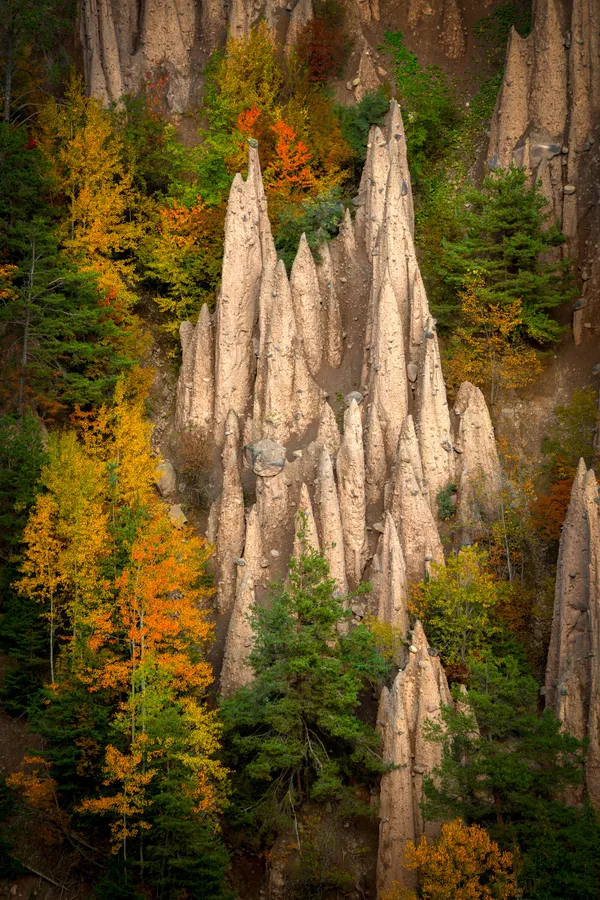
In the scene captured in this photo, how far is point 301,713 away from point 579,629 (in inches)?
287

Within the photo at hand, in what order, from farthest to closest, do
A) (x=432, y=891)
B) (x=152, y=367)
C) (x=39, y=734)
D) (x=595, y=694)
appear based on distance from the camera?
(x=152, y=367) → (x=39, y=734) → (x=595, y=694) → (x=432, y=891)

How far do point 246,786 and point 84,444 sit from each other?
11.7 meters

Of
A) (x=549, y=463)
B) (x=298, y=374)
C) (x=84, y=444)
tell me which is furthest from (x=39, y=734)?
(x=549, y=463)

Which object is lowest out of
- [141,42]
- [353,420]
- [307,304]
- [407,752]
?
[407,752]

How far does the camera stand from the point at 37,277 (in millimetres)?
39062

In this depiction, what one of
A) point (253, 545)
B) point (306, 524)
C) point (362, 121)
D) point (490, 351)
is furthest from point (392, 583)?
point (362, 121)

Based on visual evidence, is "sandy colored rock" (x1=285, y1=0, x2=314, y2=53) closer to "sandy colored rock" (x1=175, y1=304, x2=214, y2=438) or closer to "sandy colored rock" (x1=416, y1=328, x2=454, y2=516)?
"sandy colored rock" (x1=175, y1=304, x2=214, y2=438)

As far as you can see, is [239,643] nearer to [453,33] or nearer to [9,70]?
[9,70]

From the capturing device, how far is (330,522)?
36.0 m

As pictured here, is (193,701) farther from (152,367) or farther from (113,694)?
(152,367)

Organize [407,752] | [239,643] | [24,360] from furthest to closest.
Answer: [24,360] → [239,643] → [407,752]

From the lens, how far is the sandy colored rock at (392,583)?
114ft

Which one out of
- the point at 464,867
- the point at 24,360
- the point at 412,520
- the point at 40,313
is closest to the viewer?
the point at 464,867

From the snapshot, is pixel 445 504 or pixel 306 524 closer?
pixel 306 524
